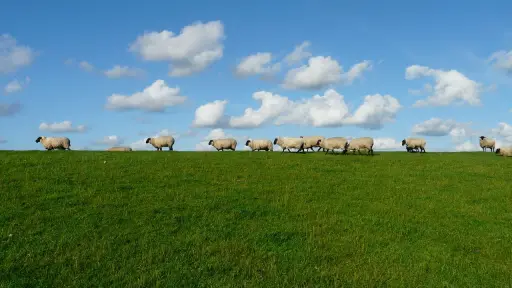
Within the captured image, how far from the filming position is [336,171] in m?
30.2

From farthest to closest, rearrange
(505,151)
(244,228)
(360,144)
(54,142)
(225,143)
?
(225,143) → (54,142) → (505,151) → (360,144) → (244,228)

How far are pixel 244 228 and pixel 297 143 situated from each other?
30.4m

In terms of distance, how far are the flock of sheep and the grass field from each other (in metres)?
15.5

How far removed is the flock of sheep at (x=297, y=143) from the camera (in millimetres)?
44406

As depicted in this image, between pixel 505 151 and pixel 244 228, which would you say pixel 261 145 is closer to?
pixel 505 151

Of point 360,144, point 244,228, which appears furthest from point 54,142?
point 244,228

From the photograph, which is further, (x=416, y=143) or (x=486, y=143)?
(x=486, y=143)

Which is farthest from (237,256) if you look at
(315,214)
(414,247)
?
(414,247)

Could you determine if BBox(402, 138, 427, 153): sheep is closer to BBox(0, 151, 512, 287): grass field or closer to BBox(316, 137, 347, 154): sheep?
BBox(316, 137, 347, 154): sheep

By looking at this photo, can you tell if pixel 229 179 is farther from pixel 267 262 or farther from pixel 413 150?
pixel 413 150

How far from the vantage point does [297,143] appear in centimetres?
4778

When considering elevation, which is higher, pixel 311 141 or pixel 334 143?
pixel 311 141

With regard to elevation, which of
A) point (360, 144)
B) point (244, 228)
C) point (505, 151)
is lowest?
point (244, 228)

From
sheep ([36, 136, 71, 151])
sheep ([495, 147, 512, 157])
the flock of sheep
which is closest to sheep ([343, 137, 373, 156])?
the flock of sheep
